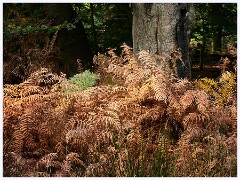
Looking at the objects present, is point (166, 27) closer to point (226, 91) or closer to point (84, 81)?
point (226, 91)

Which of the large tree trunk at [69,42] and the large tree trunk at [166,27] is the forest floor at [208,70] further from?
the large tree trunk at [166,27]

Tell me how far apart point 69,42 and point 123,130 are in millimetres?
5139

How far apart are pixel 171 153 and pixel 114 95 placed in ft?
3.69

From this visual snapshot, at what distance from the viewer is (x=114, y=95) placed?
5.33m

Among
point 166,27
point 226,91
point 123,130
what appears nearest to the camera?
point 123,130

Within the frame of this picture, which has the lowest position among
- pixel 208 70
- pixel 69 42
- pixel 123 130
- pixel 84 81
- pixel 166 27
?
pixel 123 130

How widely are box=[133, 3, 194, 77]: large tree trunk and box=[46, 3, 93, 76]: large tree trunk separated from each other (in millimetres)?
2765

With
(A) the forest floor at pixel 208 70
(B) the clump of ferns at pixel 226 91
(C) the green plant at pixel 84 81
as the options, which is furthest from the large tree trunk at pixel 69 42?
(B) the clump of ferns at pixel 226 91

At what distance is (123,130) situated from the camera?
15.2ft

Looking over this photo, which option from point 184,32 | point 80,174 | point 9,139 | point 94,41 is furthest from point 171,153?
point 94,41

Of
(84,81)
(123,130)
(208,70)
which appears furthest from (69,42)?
(123,130)

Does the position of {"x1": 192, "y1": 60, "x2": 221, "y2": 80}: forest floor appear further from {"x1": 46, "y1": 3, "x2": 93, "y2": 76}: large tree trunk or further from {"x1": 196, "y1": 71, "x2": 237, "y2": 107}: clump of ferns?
{"x1": 196, "y1": 71, "x2": 237, "y2": 107}: clump of ferns

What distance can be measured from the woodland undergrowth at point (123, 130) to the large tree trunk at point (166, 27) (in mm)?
990

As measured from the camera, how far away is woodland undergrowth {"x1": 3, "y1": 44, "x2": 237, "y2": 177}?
13.8ft
